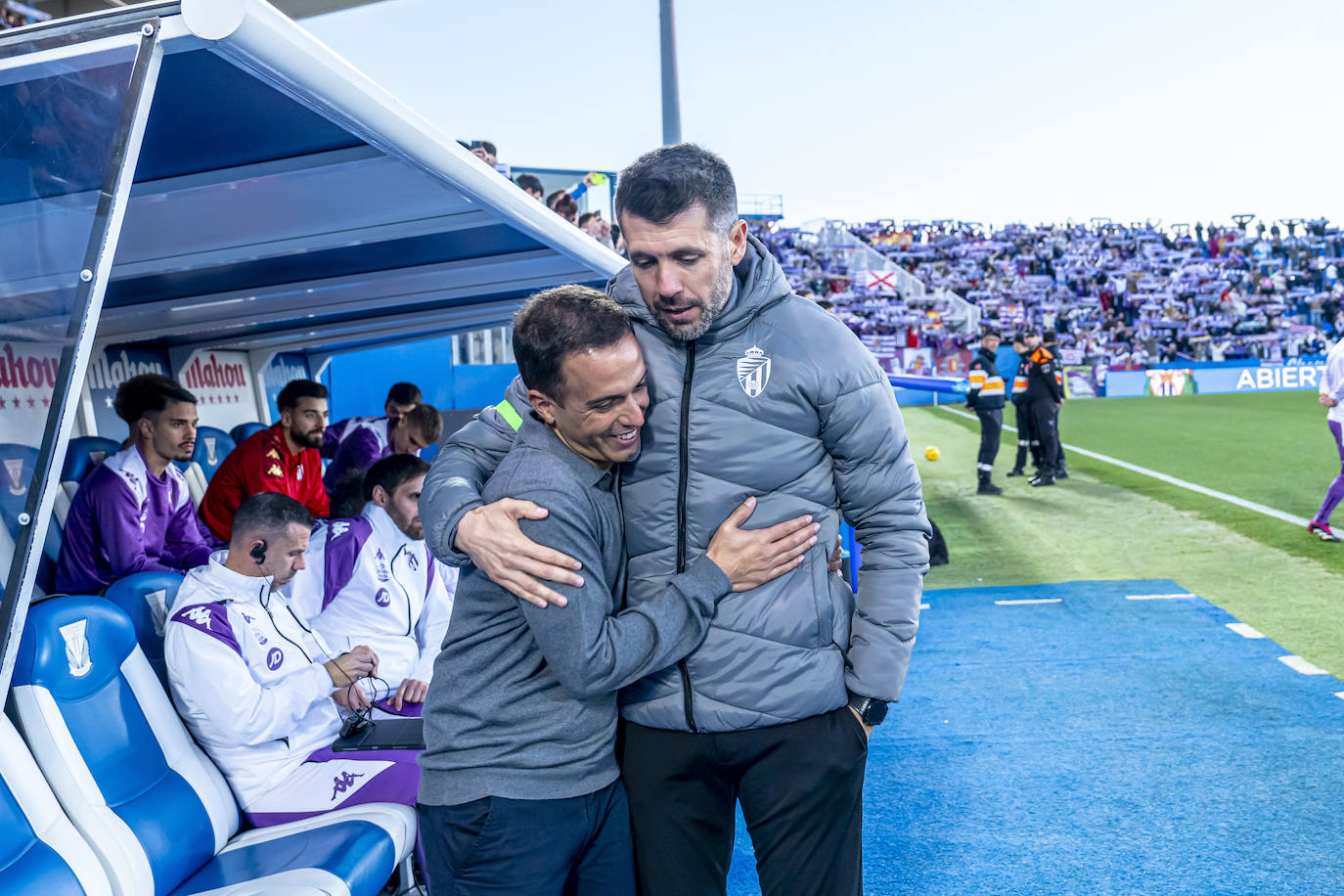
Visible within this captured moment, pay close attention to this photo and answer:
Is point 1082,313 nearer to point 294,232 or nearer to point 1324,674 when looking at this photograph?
point 1324,674

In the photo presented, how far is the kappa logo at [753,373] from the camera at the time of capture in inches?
77.4

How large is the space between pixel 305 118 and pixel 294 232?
1300 millimetres

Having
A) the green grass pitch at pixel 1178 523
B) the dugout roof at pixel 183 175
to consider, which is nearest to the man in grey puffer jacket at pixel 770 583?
the dugout roof at pixel 183 175

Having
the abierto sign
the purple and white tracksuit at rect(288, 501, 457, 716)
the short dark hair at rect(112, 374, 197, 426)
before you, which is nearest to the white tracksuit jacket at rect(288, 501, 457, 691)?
the purple and white tracksuit at rect(288, 501, 457, 716)

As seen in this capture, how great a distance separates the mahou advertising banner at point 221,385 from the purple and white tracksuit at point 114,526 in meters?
2.72

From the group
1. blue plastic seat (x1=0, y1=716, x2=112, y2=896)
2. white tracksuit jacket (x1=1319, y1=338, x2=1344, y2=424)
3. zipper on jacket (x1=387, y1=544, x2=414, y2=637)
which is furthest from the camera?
white tracksuit jacket (x1=1319, y1=338, x2=1344, y2=424)

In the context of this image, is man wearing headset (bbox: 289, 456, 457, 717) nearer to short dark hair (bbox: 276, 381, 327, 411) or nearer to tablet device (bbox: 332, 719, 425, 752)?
tablet device (bbox: 332, 719, 425, 752)

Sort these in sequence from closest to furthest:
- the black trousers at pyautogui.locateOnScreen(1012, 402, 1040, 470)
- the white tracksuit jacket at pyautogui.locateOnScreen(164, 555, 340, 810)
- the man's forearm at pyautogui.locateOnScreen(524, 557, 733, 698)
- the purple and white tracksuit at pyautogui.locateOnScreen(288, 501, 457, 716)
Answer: the man's forearm at pyautogui.locateOnScreen(524, 557, 733, 698) < the white tracksuit jacket at pyautogui.locateOnScreen(164, 555, 340, 810) < the purple and white tracksuit at pyautogui.locateOnScreen(288, 501, 457, 716) < the black trousers at pyautogui.locateOnScreen(1012, 402, 1040, 470)

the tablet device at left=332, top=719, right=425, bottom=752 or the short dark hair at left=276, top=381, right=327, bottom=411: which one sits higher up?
the short dark hair at left=276, top=381, right=327, bottom=411

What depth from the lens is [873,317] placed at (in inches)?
1463

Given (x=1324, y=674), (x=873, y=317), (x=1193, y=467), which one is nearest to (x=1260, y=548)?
(x=1324, y=674)

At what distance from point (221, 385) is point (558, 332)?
6885mm

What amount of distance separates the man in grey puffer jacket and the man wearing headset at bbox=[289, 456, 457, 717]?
7.75 ft

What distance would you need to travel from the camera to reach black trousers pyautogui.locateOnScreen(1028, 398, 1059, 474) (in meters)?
11.9
